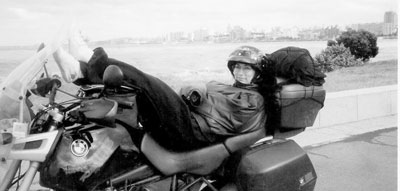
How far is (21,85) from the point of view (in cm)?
226

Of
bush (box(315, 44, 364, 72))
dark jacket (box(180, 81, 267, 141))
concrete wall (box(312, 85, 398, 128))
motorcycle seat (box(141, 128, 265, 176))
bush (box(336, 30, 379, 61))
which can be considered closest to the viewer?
motorcycle seat (box(141, 128, 265, 176))

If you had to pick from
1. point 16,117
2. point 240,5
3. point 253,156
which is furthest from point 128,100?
point 240,5

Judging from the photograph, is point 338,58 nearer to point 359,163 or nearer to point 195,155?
point 359,163

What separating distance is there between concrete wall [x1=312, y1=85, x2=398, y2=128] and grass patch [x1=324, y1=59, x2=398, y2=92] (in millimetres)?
1245

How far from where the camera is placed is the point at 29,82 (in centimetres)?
232

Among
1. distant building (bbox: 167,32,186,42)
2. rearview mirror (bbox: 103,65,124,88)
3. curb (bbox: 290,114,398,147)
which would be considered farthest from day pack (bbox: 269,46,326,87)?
curb (bbox: 290,114,398,147)

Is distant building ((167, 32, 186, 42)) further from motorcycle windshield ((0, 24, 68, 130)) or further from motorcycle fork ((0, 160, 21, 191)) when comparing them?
motorcycle fork ((0, 160, 21, 191))

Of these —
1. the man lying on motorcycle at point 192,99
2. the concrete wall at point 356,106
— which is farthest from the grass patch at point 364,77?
the man lying on motorcycle at point 192,99

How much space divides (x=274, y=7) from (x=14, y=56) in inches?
134

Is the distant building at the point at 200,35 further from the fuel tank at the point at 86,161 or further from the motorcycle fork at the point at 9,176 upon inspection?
the motorcycle fork at the point at 9,176

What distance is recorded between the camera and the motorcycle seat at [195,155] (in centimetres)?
266

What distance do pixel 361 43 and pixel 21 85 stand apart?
8864 millimetres

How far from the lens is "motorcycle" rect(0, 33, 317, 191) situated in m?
2.33

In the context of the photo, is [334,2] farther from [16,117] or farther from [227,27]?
[16,117]
